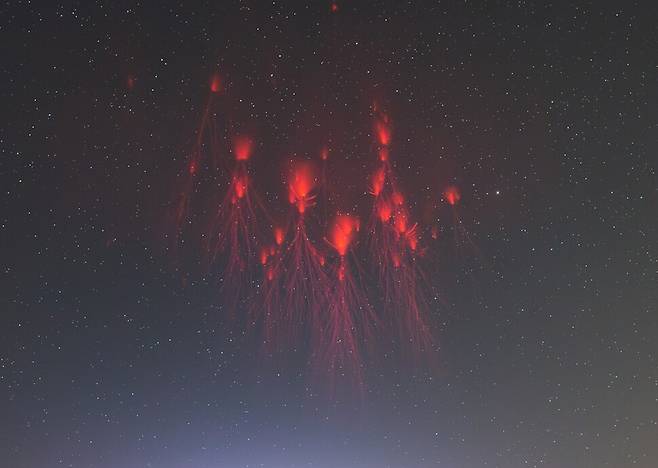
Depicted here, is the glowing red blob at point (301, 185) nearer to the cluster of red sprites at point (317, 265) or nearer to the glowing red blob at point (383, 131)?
the cluster of red sprites at point (317, 265)

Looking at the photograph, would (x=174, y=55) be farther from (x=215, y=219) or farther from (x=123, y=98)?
(x=215, y=219)

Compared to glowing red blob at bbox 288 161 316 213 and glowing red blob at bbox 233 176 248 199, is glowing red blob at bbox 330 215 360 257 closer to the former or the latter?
glowing red blob at bbox 288 161 316 213

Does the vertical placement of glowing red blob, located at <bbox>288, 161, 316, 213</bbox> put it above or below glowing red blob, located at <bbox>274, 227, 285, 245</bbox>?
above

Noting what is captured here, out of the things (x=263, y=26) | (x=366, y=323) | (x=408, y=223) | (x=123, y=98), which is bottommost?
(x=366, y=323)

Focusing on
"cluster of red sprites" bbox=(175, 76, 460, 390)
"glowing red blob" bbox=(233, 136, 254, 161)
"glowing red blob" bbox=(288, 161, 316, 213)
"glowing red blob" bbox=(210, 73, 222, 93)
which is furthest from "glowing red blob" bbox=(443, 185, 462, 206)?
"glowing red blob" bbox=(210, 73, 222, 93)

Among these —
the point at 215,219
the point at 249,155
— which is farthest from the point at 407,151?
the point at 215,219

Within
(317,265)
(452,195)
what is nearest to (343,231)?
(317,265)

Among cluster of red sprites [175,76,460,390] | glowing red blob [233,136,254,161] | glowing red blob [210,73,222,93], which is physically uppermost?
glowing red blob [210,73,222,93]

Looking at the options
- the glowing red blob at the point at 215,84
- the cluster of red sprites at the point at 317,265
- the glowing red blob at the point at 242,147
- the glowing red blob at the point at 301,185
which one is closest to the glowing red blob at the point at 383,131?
the cluster of red sprites at the point at 317,265
